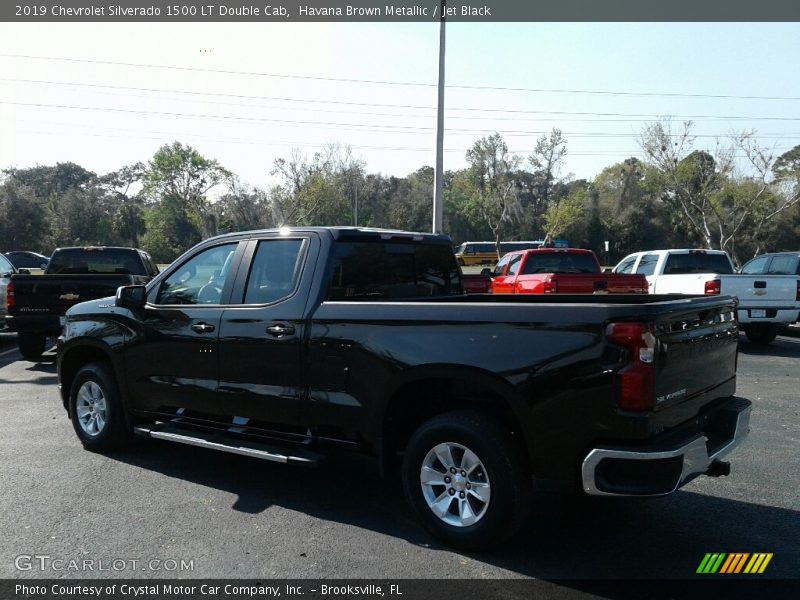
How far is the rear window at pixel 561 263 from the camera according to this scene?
14195 millimetres

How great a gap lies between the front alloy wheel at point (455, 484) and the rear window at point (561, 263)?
10.4 m

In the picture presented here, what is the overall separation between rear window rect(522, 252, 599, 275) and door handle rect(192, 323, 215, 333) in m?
9.79

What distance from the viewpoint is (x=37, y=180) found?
278ft

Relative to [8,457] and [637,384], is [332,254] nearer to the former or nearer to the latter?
[637,384]

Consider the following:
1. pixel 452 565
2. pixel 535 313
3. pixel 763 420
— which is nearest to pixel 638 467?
pixel 535 313

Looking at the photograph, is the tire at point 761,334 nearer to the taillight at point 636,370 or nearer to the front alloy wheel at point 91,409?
the taillight at point 636,370

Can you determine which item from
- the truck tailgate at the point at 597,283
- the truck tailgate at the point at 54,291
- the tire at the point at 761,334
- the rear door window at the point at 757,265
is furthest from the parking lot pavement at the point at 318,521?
the rear door window at the point at 757,265

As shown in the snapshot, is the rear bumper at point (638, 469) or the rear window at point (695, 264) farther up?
the rear window at point (695, 264)

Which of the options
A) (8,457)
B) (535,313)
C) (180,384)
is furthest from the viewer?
(8,457)

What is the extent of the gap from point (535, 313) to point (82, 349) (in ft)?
15.0

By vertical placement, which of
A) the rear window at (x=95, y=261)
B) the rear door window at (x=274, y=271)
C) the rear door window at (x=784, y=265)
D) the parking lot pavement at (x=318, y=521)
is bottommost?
the parking lot pavement at (x=318, y=521)

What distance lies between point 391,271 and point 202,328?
1.56 meters

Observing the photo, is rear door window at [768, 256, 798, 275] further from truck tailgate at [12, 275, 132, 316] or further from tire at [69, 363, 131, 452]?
tire at [69, 363, 131, 452]

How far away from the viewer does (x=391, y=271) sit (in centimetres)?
530
